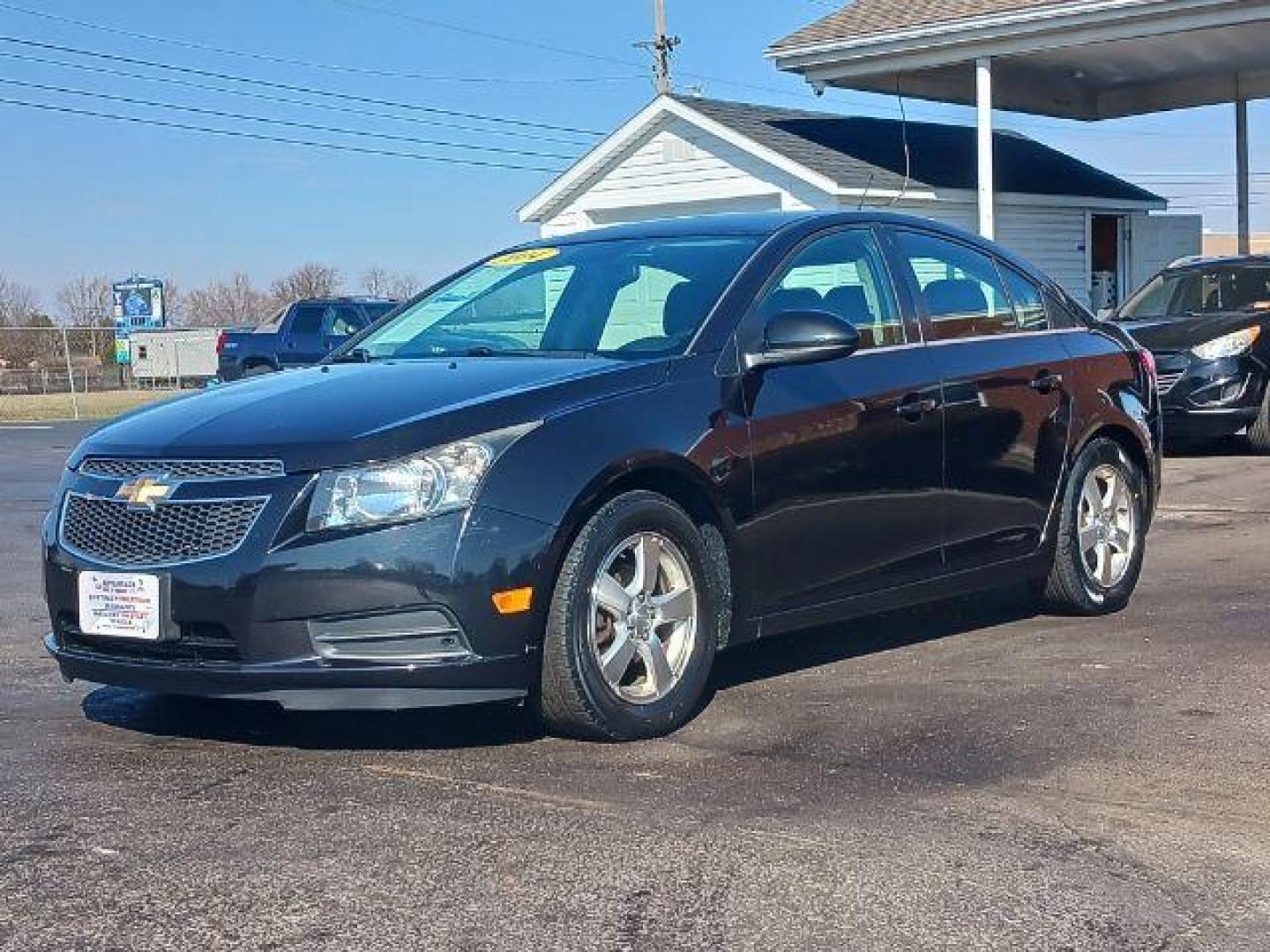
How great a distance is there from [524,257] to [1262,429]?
8.85 m

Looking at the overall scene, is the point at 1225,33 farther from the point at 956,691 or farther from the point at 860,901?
the point at 860,901

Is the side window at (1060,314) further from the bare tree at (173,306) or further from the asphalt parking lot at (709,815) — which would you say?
the bare tree at (173,306)

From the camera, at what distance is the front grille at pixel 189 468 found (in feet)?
15.3

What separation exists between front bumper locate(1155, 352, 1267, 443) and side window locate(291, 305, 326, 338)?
609 inches

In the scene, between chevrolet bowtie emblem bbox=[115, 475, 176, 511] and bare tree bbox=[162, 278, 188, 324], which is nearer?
chevrolet bowtie emblem bbox=[115, 475, 176, 511]

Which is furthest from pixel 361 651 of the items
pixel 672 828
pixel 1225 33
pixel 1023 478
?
pixel 1225 33

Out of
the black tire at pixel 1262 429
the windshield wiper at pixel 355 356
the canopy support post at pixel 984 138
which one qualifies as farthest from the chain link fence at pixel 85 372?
the windshield wiper at pixel 355 356

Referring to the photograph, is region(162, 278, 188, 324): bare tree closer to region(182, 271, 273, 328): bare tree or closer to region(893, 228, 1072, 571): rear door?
region(182, 271, 273, 328): bare tree

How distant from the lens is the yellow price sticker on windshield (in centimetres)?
642

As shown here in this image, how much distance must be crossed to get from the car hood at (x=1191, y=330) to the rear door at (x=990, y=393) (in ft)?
22.6

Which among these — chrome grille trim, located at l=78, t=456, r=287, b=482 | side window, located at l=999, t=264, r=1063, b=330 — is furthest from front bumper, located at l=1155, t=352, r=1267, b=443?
chrome grille trim, located at l=78, t=456, r=287, b=482

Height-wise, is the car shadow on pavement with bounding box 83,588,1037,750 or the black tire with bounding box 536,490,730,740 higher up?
the black tire with bounding box 536,490,730,740

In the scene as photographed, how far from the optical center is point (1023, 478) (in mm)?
6570

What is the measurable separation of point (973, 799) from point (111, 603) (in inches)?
96.4
